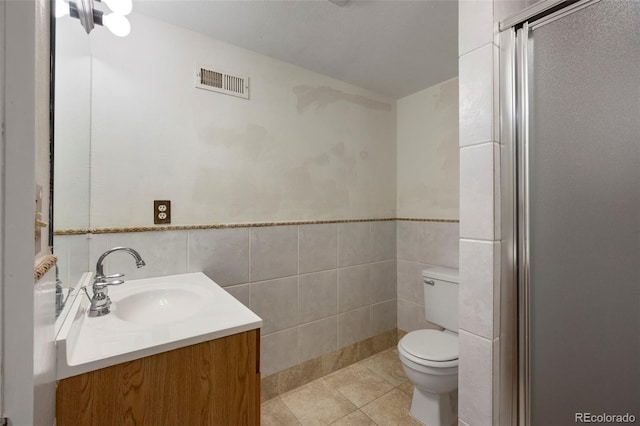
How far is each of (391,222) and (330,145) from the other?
0.89m

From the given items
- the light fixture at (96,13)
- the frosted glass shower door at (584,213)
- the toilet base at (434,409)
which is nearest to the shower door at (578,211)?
the frosted glass shower door at (584,213)

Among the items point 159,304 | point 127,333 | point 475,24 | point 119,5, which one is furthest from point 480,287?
point 119,5

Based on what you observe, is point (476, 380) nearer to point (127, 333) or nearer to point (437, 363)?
point (437, 363)

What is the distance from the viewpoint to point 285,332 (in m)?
1.98

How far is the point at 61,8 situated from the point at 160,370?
1.13 m

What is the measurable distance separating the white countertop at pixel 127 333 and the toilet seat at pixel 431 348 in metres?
1.05

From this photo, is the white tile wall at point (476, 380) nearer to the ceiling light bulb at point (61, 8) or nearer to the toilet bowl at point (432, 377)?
the toilet bowl at point (432, 377)

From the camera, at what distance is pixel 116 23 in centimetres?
130

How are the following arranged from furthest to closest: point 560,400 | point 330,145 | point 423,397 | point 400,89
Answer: point 400,89
point 330,145
point 423,397
point 560,400

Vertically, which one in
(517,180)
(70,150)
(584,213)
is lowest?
(584,213)

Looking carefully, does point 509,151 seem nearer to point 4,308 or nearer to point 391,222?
point 4,308

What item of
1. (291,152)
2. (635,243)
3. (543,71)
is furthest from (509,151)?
(291,152)

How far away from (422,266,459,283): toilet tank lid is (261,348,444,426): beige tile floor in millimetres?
769

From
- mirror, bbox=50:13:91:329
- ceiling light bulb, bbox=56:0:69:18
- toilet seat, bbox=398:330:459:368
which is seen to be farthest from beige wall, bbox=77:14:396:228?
toilet seat, bbox=398:330:459:368
